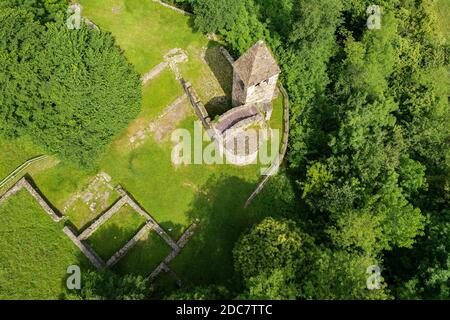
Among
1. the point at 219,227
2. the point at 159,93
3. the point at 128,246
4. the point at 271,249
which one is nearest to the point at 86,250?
the point at 128,246

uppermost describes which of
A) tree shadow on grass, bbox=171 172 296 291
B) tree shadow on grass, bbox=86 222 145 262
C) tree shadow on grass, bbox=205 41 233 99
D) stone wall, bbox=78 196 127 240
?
tree shadow on grass, bbox=205 41 233 99

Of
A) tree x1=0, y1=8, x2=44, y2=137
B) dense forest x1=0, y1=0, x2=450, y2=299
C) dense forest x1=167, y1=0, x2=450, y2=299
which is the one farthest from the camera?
dense forest x1=167, y1=0, x2=450, y2=299

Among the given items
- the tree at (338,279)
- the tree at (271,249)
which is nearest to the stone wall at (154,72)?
the tree at (271,249)

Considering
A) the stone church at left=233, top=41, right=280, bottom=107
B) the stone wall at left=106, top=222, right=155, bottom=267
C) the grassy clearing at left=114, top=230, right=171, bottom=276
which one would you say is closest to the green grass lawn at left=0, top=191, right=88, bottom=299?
the stone wall at left=106, top=222, right=155, bottom=267

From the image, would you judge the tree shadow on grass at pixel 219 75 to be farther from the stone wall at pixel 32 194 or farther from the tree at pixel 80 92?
the stone wall at pixel 32 194

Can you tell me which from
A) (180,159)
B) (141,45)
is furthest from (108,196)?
(141,45)

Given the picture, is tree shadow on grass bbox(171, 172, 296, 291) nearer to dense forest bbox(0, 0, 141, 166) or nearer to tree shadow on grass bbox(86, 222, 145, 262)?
tree shadow on grass bbox(86, 222, 145, 262)

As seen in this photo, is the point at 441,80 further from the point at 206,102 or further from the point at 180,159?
the point at 180,159
